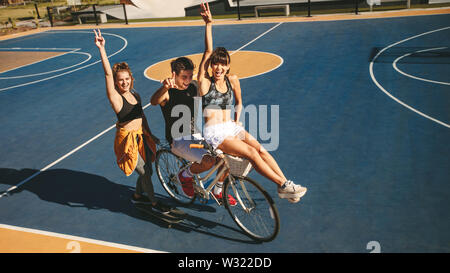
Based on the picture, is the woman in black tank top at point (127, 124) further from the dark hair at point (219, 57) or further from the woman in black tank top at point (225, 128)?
the dark hair at point (219, 57)

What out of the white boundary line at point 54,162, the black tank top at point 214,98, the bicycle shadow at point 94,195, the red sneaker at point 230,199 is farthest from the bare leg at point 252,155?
the white boundary line at point 54,162

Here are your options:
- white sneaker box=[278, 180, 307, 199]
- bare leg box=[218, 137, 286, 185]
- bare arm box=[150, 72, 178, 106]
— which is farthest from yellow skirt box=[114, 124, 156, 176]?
white sneaker box=[278, 180, 307, 199]

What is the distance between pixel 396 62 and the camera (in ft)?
A: 41.7

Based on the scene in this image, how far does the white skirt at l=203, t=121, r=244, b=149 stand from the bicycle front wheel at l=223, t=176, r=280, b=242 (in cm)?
54

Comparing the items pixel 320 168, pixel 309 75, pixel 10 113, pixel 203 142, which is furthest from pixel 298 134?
pixel 10 113

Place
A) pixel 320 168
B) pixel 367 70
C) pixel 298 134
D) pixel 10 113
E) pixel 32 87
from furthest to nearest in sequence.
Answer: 1. pixel 32 87
2. pixel 367 70
3. pixel 10 113
4. pixel 298 134
5. pixel 320 168

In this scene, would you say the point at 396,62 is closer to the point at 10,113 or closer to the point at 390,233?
the point at 390,233

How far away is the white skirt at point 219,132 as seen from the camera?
5.29 metres

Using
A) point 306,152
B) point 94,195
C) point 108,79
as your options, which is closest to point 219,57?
point 108,79

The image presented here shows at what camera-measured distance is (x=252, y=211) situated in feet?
18.3
